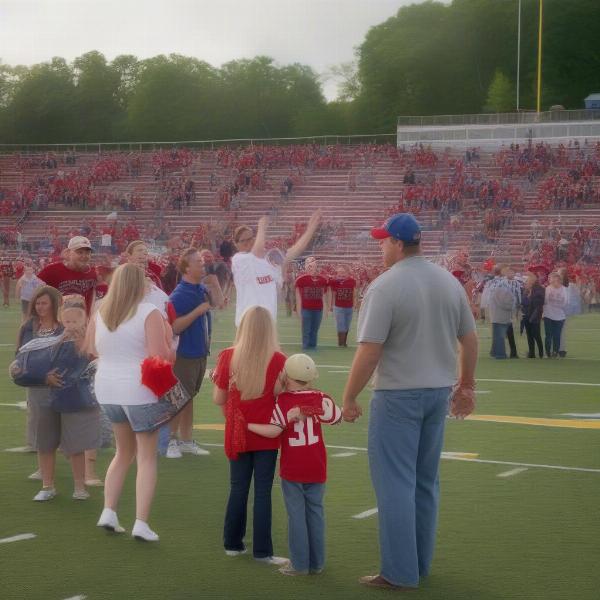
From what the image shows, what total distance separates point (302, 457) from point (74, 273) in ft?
13.8

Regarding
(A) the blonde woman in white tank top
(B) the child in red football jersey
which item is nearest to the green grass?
(B) the child in red football jersey

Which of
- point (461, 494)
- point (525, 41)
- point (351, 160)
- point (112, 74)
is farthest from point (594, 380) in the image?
point (112, 74)

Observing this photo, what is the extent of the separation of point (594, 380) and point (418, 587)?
11.2 m

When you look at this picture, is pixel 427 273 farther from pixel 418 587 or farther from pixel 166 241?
pixel 166 241

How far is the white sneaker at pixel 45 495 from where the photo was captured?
8.45 m

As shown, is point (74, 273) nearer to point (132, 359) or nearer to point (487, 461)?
point (132, 359)

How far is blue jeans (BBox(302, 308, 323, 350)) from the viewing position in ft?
72.0

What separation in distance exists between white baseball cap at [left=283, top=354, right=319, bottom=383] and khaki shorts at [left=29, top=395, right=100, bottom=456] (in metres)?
2.37

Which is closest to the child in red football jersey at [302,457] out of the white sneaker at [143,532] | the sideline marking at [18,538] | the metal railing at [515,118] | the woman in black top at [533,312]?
the white sneaker at [143,532]

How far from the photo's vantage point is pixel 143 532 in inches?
285

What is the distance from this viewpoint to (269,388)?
6.71 m

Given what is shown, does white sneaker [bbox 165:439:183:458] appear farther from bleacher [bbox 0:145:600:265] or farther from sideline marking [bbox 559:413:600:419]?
bleacher [bbox 0:145:600:265]

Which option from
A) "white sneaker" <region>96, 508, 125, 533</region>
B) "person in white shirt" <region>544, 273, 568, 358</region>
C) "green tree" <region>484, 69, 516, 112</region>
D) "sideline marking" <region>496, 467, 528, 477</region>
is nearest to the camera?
"white sneaker" <region>96, 508, 125, 533</region>

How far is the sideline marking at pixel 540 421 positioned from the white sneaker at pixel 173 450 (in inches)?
140
